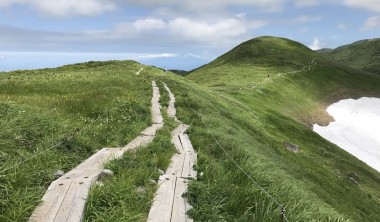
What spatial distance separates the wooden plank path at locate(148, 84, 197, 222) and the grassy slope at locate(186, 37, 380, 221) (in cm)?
37

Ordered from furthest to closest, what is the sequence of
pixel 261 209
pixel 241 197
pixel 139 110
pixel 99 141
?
pixel 139 110 → pixel 99 141 → pixel 241 197 → pixel 261 209

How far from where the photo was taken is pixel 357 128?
9369 centimetres

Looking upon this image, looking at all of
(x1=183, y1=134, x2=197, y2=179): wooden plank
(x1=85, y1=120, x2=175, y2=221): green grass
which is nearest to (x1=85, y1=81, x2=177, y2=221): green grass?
(x1=85, y1=120, x2=175, y2=221): green grass

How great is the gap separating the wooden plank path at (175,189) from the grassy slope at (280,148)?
→ 0.37m

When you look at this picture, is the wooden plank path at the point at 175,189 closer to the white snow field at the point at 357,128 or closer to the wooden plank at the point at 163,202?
the wooden plank at the point at 163,202

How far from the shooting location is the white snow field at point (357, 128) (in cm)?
7386

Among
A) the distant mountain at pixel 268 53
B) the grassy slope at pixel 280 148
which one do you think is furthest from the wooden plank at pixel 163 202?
the distant mountain at pixel 268 53

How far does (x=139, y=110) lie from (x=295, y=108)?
6750 cm

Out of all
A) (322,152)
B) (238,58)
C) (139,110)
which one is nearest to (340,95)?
(238,58)

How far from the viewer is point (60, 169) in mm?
10234

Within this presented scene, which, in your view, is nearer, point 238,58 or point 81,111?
point 81,111

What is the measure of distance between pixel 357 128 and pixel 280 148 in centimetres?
6516

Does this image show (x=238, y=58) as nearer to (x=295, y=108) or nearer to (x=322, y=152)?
(x=295, y=108)

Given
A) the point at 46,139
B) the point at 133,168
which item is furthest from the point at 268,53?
the point at 133,168
